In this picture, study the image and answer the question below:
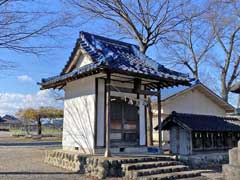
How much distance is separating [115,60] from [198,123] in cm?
580

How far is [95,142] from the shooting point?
1093 centimetres

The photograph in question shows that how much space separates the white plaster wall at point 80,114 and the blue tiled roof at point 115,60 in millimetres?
884

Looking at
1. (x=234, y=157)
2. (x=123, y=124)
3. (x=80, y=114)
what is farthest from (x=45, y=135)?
(x=234, y=157)

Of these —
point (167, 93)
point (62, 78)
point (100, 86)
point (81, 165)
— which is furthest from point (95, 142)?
point (167, 93)

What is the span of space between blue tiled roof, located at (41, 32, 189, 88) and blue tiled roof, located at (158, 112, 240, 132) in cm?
218

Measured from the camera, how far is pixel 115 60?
1031cm

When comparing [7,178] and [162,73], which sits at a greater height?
[162,73]

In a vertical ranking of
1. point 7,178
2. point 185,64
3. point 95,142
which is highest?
point 185,64

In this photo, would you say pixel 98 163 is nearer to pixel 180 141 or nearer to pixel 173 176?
pixel 173 176

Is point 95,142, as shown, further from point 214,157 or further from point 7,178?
point 214,157

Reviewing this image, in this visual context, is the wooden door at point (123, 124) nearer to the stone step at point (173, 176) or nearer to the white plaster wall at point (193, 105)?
the stone step at point (173, 176)

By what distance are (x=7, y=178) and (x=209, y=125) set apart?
9.56 m

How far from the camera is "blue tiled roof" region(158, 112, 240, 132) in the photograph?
1298cm

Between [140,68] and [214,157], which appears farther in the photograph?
[214,157]
